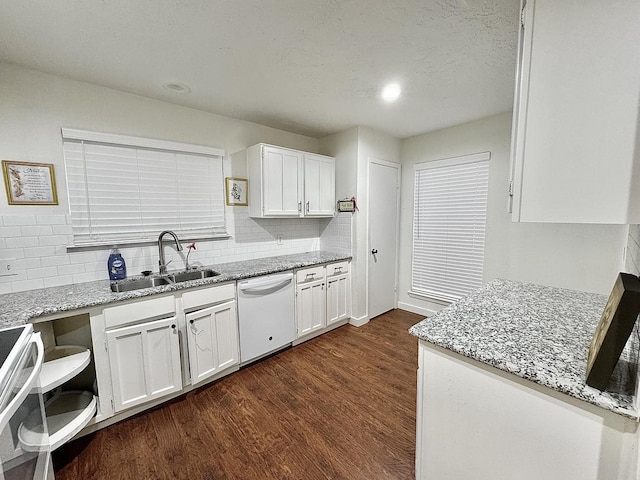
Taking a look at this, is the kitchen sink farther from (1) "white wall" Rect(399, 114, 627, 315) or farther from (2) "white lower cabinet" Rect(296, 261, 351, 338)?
(1) "white wall" Rect(399, 114, 627, 315)

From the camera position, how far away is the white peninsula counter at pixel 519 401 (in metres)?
0.77

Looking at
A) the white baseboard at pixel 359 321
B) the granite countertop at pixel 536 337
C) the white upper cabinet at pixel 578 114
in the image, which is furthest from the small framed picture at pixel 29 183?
the white baseboard at pixel 359 321

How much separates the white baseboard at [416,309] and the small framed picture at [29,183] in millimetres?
3935

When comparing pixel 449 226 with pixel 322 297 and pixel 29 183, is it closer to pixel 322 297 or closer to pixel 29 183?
pixel 322 297

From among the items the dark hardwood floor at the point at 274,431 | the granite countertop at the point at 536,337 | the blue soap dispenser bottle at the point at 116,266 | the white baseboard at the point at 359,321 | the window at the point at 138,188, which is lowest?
the dark hardwood floor at the point at 274,431

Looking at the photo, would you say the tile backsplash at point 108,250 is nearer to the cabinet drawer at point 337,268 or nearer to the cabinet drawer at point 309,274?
the cabinet drawer at point 337,268

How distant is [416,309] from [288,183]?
2.49 m

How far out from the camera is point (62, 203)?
6.45 feet

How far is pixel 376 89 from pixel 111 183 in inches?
92.4

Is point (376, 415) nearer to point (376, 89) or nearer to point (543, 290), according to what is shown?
point (543, 290)

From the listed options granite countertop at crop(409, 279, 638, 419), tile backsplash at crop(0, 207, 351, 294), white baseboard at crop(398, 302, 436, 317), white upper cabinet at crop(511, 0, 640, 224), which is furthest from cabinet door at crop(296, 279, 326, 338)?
white upper cabinet at crop(511, 0, 640, 224)

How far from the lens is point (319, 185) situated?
10.6 feet

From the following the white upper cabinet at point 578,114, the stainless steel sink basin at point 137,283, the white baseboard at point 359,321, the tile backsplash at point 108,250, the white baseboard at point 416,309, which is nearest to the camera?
the white upper cabinet at point 578,114

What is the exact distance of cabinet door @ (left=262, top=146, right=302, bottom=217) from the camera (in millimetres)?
2770
